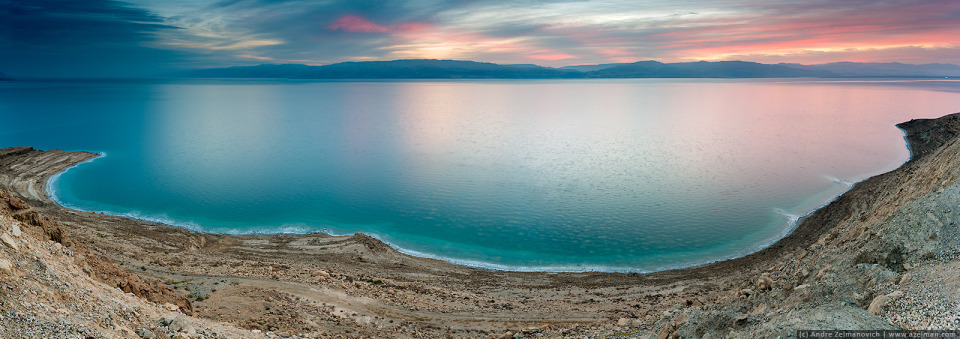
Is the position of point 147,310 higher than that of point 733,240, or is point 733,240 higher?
point 147,310

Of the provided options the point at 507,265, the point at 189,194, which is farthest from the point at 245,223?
the point at 507,265

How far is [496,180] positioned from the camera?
3712cm

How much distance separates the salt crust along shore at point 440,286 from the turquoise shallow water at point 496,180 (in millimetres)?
3347

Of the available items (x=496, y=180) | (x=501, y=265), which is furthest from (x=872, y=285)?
(x=496, y=180)

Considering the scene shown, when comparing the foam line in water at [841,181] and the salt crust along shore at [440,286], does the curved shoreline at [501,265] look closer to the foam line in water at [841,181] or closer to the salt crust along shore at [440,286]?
the salt crust along shore at [440,286]

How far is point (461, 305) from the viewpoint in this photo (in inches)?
633

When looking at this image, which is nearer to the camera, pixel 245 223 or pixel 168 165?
pixel 245 223

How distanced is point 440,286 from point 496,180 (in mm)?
19489

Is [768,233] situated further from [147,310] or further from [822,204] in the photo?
[147,310]

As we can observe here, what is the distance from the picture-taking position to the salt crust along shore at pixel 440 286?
8699 millimetres

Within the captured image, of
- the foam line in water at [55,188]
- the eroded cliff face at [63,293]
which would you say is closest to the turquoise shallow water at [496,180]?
the foam line in water at [55,188]

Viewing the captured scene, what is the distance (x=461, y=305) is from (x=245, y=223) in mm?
17748

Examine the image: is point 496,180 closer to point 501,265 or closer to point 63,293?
point 501,265

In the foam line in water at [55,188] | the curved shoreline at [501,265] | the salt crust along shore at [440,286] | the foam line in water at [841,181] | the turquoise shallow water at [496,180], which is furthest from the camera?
the foam line in water at [841,181]
